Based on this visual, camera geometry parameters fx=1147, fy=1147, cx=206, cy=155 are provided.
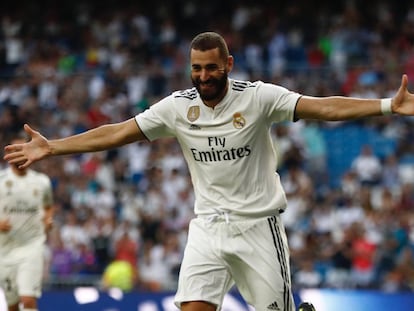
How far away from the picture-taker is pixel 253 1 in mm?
23891

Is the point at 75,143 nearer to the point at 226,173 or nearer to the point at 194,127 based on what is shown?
the point at 194,127

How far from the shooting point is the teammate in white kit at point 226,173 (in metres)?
7.45

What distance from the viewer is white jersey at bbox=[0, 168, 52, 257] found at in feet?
40.9

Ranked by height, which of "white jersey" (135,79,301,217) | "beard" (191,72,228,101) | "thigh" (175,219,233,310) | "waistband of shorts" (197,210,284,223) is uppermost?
"beard" (191,72,228,101)

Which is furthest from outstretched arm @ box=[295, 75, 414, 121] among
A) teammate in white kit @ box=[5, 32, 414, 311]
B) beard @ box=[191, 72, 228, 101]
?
beard @ box=[191, 72, 228, 101]

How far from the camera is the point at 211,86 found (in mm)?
7324

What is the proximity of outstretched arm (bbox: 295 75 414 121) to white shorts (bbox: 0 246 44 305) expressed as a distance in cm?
563

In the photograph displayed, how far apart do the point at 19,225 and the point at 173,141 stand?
7.42 metres

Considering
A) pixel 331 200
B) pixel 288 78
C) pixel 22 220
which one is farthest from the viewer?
pixel 288 78

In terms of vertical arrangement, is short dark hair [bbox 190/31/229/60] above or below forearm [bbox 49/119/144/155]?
above

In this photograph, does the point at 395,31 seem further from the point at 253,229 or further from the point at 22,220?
the point at 253,229

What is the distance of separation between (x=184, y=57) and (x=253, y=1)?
91.4 inches

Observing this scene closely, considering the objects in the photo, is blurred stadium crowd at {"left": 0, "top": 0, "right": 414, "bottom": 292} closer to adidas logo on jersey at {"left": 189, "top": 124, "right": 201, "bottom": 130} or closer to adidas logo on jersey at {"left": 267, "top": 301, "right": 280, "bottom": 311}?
adidas logo on jersey at {"left": 267, "top": 301, "right": 280, "bottom": 311}

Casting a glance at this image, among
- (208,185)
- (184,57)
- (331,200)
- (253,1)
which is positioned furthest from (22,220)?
(253,1)
